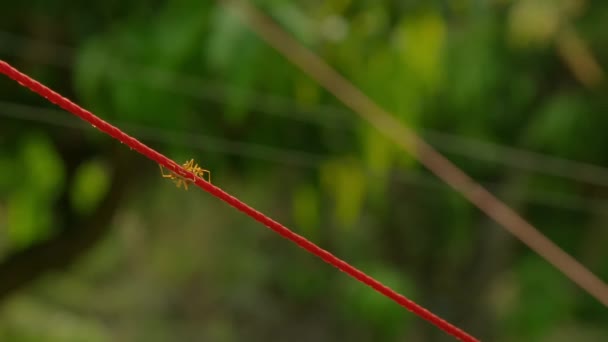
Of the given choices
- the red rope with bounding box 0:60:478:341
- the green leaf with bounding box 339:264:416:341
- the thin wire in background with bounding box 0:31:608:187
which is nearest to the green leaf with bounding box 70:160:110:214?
the thin wire in background with bounding box 0:31:608:187

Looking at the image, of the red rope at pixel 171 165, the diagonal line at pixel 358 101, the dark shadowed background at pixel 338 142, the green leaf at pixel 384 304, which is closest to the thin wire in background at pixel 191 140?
the dark shadowed background at pixel 338 142

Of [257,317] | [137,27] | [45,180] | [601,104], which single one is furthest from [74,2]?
[257,317]

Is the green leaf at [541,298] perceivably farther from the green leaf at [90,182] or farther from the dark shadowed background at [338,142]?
the green leaf at [90,182]

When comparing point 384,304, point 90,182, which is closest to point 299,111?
point 90,182

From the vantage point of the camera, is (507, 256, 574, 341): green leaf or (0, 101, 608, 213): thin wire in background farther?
(507, 256, 574, 341): green leaf

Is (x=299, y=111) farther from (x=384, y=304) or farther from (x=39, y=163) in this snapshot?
(x=384, y=304)

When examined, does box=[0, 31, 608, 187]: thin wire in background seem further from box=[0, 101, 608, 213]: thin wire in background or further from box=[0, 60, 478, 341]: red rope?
box=[0, 60, 478, 341]: red rope
